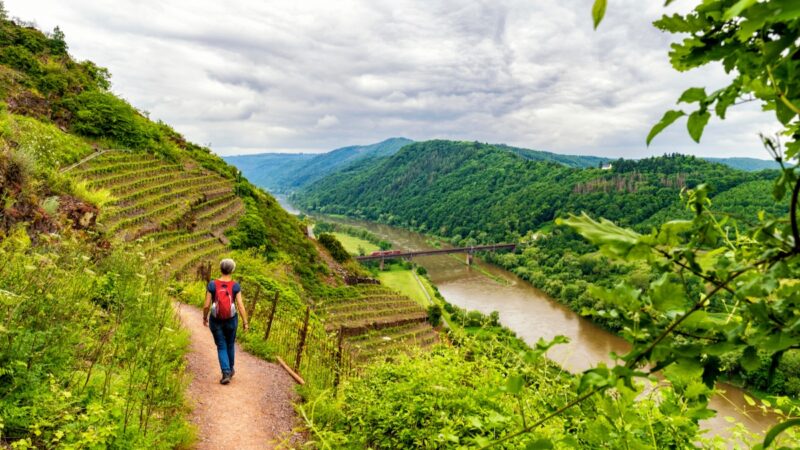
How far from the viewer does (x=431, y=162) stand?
19488 cm

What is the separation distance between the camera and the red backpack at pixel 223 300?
20.7 feet

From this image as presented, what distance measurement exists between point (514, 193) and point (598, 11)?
12711 centimetres

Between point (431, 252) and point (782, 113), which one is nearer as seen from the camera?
point (782, 113)

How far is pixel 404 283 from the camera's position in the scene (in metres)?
57.7

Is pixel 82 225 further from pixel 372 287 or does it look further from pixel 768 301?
pixel 372 287

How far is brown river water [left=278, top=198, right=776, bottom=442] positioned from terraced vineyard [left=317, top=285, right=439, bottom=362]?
366 inches

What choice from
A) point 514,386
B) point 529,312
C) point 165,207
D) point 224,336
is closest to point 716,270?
point 514,386

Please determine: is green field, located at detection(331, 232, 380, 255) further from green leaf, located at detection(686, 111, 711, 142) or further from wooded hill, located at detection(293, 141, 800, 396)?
green leaf, located at detection(686, 111, 711, 142)

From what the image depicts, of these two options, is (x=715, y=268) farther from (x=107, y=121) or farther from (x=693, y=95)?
(x=107, y=121)

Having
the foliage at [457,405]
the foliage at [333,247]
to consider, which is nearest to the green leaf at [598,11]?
the foliage at [457,405]

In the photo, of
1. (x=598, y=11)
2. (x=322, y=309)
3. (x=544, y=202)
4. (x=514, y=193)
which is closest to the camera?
(x=598, y=11)

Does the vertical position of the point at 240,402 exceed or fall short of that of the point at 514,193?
it falls short

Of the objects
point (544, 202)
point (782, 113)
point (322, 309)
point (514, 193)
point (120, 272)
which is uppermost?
point (514, 193)

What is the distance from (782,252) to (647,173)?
119689 mm
